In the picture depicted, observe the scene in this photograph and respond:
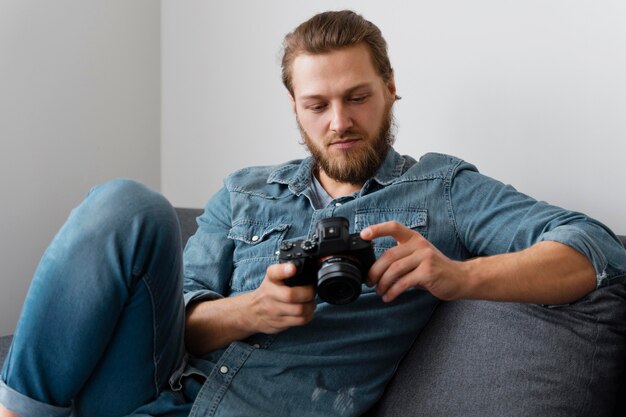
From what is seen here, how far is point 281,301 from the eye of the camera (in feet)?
3.75

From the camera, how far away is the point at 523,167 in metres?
1.62

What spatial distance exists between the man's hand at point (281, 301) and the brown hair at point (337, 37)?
535mm

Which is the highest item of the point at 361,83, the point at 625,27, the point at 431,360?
the point at 625,27

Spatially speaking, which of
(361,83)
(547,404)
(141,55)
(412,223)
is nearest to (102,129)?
(141,55)

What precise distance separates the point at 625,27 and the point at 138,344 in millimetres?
1084

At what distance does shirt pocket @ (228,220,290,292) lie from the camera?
1420 millimetres

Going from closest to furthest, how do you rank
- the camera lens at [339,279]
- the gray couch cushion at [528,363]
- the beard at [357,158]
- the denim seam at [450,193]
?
the camera lens at [339,279] → the gray couch cushion at [528,363] → the denim seam at [450,193] → the beard at [357,158]

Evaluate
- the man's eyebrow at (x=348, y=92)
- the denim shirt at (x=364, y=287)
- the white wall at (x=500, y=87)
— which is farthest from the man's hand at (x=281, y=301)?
the white wall at (x=500, y=87)

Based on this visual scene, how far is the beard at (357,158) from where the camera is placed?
1.44 metres

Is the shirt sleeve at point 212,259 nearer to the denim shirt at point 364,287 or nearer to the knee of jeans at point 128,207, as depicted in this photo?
the denim shirt at point 364,287

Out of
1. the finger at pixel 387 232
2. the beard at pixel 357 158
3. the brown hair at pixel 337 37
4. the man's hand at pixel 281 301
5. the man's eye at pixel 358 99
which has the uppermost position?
the brown hair at pixel 337 37

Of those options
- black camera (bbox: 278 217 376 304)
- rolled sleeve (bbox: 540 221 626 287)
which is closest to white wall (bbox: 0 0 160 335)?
black camera (bbox: 278 217 376 304)

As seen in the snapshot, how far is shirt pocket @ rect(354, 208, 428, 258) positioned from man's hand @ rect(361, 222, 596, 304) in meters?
0.21

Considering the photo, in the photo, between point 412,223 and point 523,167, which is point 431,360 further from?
point 523,167
